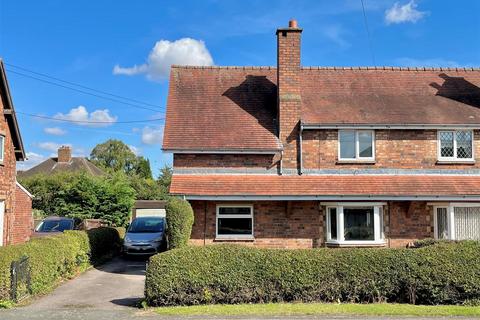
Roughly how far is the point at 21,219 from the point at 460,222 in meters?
18.4

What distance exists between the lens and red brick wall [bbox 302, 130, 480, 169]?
19.3 m

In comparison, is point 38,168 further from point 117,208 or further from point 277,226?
point 277,226

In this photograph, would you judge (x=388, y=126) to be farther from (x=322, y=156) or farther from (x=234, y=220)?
(x=234, y=220)

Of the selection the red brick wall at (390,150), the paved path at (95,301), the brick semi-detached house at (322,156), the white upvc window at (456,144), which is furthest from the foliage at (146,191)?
the white upvc window at (456,144)

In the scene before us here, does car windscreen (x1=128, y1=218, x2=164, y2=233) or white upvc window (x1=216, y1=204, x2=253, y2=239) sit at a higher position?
white upvc window (x1=216, y1=204, x2=253, y2=239)

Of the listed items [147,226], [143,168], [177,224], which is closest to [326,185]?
[177,224]

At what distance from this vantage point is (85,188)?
3656 cm

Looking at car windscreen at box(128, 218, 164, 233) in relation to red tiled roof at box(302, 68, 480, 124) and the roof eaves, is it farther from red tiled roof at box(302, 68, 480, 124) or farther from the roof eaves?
red tiled roof at box(302, 68, 480, 124)

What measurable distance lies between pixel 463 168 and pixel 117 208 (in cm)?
2473

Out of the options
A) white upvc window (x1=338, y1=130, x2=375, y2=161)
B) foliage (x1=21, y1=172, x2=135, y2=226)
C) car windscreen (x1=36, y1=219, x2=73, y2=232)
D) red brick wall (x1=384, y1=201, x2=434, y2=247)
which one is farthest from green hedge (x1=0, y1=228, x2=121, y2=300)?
foliage (x1=21, y1=172, x2=135, y2=226)

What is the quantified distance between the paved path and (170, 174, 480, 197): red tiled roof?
11.7 feet

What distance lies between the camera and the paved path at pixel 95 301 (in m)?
11.5

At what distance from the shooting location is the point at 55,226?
26922 millimetres

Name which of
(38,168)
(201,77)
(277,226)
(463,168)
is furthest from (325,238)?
(38,168)
